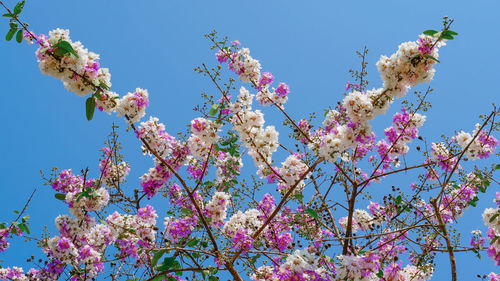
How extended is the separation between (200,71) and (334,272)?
2330 millimetres

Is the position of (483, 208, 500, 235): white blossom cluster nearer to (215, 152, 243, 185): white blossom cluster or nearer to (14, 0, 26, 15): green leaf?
(215, 152, 243, 185): white blossom cluster

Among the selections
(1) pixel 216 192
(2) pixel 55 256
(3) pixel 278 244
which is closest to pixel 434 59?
(1) pixel 216 192

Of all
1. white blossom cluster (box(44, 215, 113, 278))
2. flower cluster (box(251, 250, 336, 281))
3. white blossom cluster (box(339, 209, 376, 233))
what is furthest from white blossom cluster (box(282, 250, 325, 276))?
white blossom cluster (box(339, 209, 376, 233))

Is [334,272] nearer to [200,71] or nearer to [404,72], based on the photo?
[404,72]

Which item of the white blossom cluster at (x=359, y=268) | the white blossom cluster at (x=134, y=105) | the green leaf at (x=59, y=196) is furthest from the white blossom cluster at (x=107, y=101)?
the white blossom cluster at (x=359, y=268)

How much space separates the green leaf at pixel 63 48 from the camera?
2.41m

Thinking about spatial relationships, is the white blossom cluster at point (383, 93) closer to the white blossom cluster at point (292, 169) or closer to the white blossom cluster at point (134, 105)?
the white blossom cluster at point (292, 169)

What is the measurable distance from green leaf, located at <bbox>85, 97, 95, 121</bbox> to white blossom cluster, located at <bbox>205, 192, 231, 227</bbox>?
1.75m

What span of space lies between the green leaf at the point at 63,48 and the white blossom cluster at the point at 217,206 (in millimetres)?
2126

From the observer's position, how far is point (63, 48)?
2.43 metres

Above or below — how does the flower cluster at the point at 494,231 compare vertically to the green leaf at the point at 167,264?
above

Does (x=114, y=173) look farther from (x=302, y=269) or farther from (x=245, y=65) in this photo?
(x=302, y=269)

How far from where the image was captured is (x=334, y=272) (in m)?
3.09

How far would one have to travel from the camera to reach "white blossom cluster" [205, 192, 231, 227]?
4.01 m
